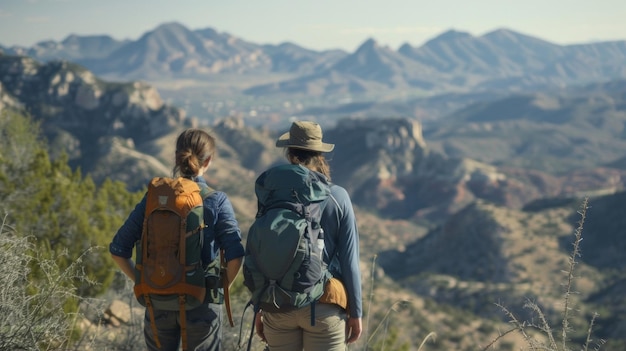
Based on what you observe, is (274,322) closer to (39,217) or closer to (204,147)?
(204,147)

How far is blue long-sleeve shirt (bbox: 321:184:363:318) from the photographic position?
3682mm

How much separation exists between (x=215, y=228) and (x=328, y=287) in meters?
0.83

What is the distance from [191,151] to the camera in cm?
382

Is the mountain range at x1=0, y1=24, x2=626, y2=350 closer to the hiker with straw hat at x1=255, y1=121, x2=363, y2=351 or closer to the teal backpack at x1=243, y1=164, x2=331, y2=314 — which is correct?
the hiker with straw hat at x1=255, y1=121, x2=363, y2=351

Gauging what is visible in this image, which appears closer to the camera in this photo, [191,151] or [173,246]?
[173,246]

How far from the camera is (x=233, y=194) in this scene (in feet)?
344

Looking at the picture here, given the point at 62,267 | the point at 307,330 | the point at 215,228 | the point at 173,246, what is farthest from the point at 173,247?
the point at 62,267

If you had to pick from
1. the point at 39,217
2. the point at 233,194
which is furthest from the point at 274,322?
the point at 233,194

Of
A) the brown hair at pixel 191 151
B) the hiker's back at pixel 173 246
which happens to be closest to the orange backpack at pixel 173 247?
the hiker's back at pixel 173 246

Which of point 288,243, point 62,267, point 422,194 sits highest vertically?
point 288,243

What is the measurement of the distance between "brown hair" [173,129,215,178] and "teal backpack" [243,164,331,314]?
510mm

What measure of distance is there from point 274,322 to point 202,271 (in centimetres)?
57

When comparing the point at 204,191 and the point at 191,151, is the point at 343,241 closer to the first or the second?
the point at 204,191

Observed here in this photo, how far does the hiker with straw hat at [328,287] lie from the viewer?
3.67 metres
